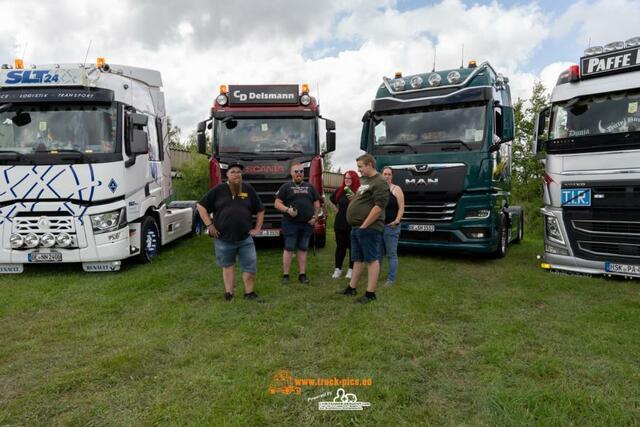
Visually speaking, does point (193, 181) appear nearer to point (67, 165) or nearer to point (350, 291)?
point (67, 165)

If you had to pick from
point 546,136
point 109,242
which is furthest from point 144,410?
point 546,136

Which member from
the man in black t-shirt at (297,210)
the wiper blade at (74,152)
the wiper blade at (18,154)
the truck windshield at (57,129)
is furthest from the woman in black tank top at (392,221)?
the wiper blade at (18,154)

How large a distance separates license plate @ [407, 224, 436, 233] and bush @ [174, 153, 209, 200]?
35.3 feet

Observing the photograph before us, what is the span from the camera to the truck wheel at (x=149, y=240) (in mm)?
7180

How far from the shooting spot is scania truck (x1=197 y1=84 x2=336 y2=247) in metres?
7.95

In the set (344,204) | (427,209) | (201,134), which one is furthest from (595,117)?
(201,134)

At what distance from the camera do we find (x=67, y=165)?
606 centimetres

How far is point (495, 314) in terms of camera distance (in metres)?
4.73

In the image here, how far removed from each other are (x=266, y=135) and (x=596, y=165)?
18.4 feet

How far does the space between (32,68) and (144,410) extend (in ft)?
20.4

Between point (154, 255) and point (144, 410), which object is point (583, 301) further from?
point (154, 255)

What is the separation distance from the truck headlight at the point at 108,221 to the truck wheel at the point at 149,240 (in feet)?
2.25

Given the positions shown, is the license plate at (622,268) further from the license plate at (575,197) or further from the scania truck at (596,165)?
the license plate at (575,197)

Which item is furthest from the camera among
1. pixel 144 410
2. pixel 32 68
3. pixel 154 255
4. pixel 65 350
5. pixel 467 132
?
pixel 154 255
